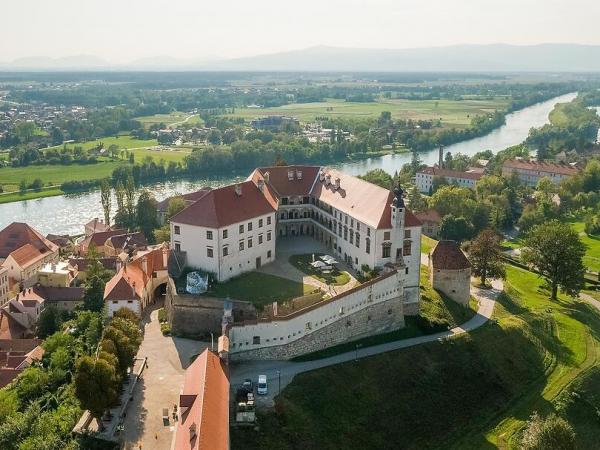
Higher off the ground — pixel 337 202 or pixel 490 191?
pixel 337 202

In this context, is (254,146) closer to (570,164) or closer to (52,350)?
(570,164)

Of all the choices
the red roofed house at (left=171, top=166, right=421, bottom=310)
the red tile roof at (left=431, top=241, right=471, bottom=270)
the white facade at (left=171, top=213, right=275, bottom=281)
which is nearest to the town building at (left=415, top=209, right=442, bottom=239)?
the red tile roof at (left=431, top=241, right=471, bottom=270)

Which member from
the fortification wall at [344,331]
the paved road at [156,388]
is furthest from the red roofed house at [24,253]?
the fortification wall at [344,331]

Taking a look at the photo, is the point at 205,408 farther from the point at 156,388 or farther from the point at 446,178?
the point at 446,178

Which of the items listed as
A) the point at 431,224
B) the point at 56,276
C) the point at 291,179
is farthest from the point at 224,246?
the point at 431,224

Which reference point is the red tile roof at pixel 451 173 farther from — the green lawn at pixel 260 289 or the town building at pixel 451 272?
the green lawn at pixel 260 289

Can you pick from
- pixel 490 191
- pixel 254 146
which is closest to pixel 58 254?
pixel 490 191

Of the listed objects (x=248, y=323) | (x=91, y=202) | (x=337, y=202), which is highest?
(x=337, y=202)
